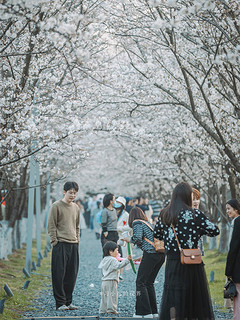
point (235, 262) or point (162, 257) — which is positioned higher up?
point (162, 257)

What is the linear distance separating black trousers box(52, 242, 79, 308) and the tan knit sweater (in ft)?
0.39

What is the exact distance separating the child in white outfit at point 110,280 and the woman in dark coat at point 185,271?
2.75 metres

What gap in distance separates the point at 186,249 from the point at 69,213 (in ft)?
11.7

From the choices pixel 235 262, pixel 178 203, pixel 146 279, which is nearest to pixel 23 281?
pixel 146 279

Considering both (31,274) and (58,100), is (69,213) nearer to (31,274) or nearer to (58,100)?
(58,100)

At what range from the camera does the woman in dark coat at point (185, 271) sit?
6.33 m

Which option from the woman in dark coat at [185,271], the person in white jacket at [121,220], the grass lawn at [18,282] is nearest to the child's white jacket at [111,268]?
the grass lawn at [18,282]

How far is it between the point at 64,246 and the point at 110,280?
0.93 meters

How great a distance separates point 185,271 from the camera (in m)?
6.38

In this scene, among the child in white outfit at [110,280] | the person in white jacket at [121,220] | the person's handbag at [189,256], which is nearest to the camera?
the person's handbag at [189,256]

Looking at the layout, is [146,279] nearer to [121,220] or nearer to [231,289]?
[231,289]

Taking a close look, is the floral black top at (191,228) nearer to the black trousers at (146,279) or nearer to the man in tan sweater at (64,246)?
the black trousers at (146,279)

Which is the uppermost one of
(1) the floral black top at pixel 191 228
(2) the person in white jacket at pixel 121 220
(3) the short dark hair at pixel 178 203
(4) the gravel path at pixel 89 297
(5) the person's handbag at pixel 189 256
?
(2) the person in white jacket at pixel 121 220

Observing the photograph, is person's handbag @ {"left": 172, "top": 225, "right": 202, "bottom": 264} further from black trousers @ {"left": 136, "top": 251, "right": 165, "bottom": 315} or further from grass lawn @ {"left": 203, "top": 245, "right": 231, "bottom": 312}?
grass lawn @ {"left": 203, "top": 245, "right": 231, "bottom": 312}
